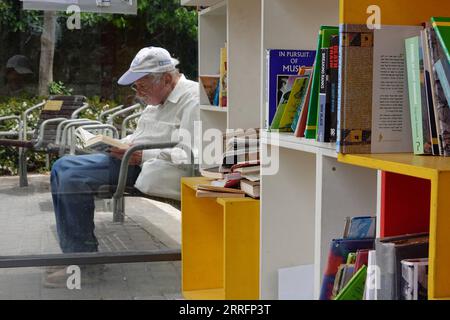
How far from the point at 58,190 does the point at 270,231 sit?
178cm

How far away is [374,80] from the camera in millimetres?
1512

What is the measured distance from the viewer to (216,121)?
3338 millimetres

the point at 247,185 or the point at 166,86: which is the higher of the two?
the point at 166,86

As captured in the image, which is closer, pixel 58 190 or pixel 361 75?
pixel 361 75

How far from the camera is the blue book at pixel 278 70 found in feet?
6.98

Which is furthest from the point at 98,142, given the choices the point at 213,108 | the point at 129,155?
the point at 213,108

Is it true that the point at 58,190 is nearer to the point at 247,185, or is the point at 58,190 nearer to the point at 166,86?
the point at 166,86

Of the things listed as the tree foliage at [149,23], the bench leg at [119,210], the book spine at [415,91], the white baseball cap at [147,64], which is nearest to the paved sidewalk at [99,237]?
the bench leg at [119,210]

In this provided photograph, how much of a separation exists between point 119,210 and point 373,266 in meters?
2.46

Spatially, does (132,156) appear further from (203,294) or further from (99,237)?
(203,294)

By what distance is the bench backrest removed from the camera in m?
3.55

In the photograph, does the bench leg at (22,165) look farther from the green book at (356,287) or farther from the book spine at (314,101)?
the green book at (356,287)
